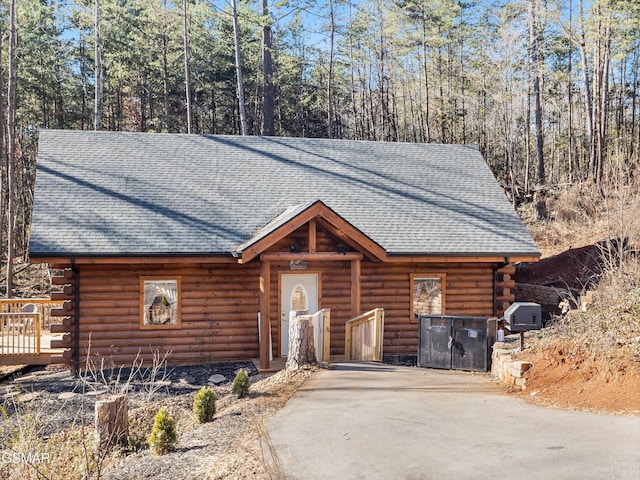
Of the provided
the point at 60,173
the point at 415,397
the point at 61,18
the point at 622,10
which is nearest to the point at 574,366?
the point at 415,397

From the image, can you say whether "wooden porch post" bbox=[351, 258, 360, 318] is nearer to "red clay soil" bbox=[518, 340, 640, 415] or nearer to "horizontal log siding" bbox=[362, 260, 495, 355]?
"horizontal log siding" bbox=[362, 260, 495, 355]

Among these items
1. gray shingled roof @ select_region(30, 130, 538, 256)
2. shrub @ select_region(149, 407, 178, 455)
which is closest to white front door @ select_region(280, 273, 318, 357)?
gray shingled roof @ select_region(30, 130, 538, 256)

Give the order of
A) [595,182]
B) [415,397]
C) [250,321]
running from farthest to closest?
[595,182] < [250,321] < [415,397]

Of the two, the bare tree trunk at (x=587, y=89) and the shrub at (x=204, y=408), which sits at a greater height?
the bare tree trunk at (x=587, y=89)

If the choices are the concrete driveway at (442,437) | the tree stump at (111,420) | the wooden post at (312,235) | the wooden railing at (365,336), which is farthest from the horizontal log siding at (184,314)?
the tree stump at (111,420)

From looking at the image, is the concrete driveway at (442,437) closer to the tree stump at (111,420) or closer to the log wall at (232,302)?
the tree stump at (111,420)

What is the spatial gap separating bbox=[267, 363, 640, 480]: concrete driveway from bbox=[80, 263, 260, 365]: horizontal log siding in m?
4.82

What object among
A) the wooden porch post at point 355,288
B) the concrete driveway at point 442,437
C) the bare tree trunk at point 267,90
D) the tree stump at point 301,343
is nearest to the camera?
the concrete driveway at point 442,437

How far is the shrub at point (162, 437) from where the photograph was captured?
6699 mm

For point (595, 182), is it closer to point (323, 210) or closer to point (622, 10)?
point (622, 10)

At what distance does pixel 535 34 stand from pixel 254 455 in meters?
28.6

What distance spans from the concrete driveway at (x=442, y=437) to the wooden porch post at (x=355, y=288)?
3809 mm

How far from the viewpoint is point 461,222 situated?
1535cm

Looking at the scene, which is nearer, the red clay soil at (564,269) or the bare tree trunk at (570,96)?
the red clay soil at (564,269)
